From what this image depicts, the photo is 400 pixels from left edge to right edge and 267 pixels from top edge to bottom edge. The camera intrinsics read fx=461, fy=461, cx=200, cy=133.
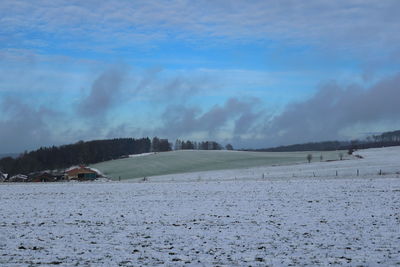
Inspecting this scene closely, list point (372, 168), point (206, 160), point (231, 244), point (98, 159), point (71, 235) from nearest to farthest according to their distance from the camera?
point (231, 244), point (71, 235), point (372, 168), point (206, 160), point (98, 159)

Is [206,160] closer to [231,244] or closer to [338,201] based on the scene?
[338,201]

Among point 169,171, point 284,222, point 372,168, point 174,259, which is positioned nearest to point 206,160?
point 169,171

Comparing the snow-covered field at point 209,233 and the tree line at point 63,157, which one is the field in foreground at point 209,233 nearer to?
the snow-covered field at point 209,233

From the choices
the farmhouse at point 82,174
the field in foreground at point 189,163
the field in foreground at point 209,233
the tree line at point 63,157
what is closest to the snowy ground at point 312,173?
the field in foreground at point 189,163

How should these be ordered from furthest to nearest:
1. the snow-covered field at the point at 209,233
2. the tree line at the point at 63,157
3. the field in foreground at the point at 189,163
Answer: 1. the tree line at the point at 63,157
2. the field in foreground at the point at 189,163
3. the snow-covered field at the point at 209,233

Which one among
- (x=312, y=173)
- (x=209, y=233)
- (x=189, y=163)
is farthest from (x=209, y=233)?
(x=189, y=163)

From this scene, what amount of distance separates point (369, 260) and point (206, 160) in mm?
98024

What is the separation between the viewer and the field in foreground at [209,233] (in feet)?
43.3

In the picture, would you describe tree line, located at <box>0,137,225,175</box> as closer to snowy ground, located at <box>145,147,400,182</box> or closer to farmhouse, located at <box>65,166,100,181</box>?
farmhouse, located at <box>65,166,100,181</box>

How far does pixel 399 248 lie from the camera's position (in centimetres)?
1396

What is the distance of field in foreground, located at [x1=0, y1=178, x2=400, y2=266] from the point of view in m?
13.2

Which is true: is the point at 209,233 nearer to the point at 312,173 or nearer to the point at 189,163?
the point at 312,173

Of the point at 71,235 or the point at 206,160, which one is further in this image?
the point at 206,160

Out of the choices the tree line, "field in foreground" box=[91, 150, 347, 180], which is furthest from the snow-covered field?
the tree line
